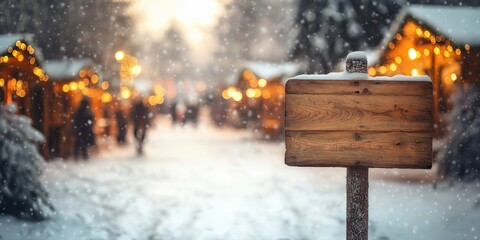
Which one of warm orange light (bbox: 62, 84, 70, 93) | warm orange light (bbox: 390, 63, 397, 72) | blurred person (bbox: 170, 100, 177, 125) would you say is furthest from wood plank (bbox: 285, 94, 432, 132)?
blurred person (bbox: 170, 100, 177, 125)

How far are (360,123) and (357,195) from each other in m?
0.59

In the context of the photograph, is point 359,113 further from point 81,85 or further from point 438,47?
point 81,85

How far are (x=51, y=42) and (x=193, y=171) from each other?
9.60 m

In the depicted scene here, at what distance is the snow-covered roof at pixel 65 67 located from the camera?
73.8 feet

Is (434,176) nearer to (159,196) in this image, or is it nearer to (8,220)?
(159,196)

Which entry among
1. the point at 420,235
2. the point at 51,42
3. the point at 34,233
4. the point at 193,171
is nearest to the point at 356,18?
the point at 193,171

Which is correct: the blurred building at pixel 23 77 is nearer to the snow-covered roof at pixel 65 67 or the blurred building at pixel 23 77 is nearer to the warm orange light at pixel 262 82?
the snow-covered roof at pixel 65 67

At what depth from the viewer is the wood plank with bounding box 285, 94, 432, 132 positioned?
4344 mm

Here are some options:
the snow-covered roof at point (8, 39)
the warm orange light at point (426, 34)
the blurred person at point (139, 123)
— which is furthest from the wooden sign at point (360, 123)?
the blurred person at point (139, 123)

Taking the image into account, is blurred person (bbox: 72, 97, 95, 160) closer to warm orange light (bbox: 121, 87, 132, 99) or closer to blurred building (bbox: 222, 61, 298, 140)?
blurred building (bbox: 222, 61, 298, 140)

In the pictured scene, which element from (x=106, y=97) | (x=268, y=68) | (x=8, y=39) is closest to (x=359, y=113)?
(x=8, y=39)

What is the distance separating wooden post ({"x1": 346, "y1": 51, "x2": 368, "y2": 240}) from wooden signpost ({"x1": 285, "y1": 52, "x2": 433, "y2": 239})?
238 millimetres

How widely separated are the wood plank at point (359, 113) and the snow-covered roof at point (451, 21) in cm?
1030

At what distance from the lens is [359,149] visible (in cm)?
433
